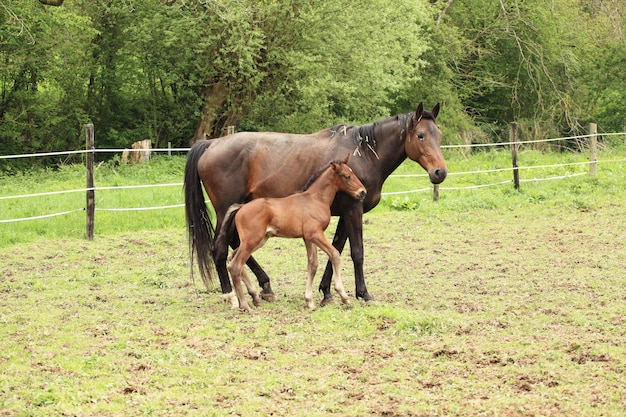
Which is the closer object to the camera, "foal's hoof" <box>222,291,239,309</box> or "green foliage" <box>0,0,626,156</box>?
"foal's hoof" <box>222,291,239,309</box>

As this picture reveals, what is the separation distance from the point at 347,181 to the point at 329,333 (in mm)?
1544

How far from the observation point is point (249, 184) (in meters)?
7.60

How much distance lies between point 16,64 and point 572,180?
41.5ft

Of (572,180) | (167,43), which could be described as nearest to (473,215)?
(572,180)

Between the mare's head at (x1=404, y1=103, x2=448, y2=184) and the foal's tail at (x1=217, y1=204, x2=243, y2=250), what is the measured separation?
1779 millimetres

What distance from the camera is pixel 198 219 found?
7.66 m

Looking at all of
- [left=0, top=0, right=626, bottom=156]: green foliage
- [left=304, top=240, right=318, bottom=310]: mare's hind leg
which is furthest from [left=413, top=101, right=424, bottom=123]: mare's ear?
[left=0, top=0, right=626, bottom=156]: green foliage

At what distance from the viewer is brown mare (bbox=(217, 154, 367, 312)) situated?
696 centimetres

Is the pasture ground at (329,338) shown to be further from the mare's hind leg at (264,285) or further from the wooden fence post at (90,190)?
the wooden fence post at (90,190)

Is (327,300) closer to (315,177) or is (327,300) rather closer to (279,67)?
(315,177)

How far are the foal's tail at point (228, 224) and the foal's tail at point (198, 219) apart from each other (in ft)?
1.12

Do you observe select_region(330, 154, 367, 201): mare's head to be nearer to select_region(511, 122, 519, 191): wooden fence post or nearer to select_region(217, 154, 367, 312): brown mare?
select_region(217, 154, 367, 312): brown mare

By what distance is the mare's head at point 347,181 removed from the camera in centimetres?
715

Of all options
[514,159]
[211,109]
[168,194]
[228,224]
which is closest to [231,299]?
[228,224]
